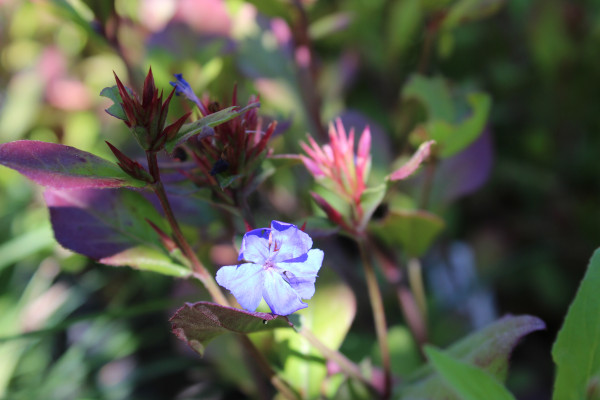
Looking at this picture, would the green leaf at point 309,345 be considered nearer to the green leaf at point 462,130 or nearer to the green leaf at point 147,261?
the green leaf at point 147,261

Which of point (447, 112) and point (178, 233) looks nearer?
point (178, 233)

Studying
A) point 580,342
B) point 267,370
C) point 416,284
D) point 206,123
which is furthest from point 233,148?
point 416,284

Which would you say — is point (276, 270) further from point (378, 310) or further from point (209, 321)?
point (378, 310)

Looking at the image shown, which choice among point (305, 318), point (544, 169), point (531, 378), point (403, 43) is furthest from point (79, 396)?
point (544, 169)

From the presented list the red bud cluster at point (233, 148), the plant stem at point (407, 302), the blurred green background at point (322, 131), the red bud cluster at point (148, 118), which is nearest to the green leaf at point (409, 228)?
the plant stem at point (407, 302)

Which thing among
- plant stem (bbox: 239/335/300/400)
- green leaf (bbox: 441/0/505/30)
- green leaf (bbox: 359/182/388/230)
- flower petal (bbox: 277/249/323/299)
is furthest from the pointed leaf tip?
green leaf (bbox: 441/0/505/30)
